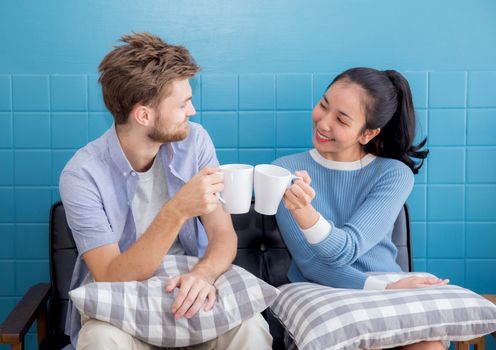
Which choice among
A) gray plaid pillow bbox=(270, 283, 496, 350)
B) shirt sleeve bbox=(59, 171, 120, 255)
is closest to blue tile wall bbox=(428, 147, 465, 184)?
gray plaid pillow bbox=(270, 283, 496, 350)

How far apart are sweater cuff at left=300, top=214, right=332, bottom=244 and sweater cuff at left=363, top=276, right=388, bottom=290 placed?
20 cm

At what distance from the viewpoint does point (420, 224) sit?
6.97 feet

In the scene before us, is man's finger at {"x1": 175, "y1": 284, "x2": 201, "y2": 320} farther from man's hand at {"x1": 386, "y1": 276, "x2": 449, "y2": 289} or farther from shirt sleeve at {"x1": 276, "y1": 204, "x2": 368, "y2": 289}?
man's hand at {"x1": 386, "y1": 276, "x2": 449, "y2": 289}

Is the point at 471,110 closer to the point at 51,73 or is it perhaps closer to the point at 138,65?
the point at 138,65

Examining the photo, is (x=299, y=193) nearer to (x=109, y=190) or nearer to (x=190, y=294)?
(x=190, y=294)

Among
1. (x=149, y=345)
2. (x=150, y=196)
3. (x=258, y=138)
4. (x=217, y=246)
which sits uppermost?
(x=258, y=138)

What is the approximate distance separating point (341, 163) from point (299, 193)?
0.43 m

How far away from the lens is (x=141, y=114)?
161 centimetres

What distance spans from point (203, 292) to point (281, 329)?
1.64ft

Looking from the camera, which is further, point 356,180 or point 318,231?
point 356,180

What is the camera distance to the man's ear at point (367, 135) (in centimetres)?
178

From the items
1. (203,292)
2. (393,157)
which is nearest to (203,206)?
(203,292)

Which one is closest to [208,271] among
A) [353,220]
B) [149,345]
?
[149,345]

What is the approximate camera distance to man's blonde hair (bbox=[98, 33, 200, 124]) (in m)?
1.57
